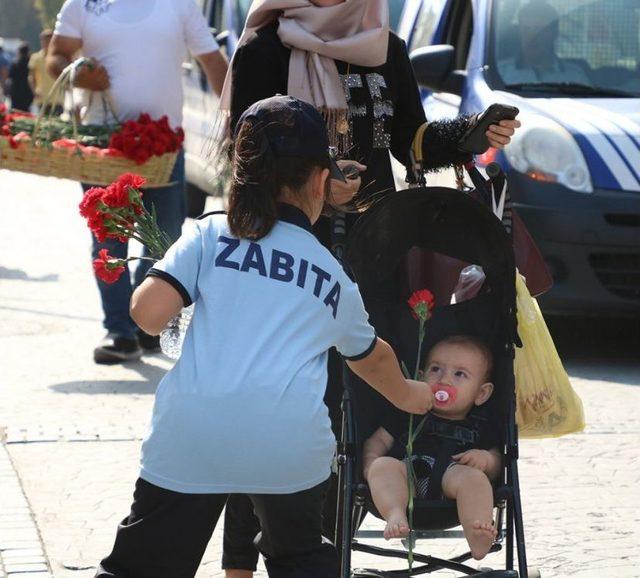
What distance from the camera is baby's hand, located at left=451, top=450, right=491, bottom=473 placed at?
13.3 ft

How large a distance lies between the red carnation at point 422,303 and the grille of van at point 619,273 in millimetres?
3542

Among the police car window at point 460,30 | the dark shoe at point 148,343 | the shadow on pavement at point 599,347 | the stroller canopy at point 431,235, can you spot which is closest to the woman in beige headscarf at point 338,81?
the stroller canopy at point 431,235

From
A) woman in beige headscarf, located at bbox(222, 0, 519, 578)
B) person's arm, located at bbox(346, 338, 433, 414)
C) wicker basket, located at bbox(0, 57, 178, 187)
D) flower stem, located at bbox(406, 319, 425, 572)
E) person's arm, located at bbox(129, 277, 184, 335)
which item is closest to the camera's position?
person's arm, located at bbox(129, 277, 184, 335)

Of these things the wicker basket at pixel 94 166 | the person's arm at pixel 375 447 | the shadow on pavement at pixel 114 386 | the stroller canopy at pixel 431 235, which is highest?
the stroller canopy at pixel 431 235

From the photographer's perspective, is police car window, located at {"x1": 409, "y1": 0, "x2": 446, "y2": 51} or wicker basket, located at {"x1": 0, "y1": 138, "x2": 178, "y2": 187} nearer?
wicker basket, located at {"x1": 0, "y1": 138, "x2": 178, "y2": 187}

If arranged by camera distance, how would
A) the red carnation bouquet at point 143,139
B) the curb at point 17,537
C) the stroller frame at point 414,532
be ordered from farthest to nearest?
the red carnation bouquet at point 143,139 < the curb at point 17,537 < the stroller frame at point 414,532

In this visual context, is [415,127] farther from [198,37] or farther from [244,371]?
[198,37]

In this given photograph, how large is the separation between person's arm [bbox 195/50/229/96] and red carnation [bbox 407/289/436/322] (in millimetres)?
3738

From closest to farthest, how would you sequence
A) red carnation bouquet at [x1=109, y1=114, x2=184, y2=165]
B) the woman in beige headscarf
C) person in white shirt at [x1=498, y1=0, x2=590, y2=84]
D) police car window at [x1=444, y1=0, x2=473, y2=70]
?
1. the woman in beige headscarf
2. red carnation bouquet at [x1=109, y1=114, x2=184, y2=165]
3. person in white shirt at [x1=498, y1=0, x2=590, y2=84]
4. police car window at [x1=444, y1=0, x2=473, y2=70]

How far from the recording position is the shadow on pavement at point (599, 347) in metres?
7.62

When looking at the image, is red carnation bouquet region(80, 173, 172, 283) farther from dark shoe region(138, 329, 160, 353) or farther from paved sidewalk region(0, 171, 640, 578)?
dark shoe region(138, 329, 160, 353)

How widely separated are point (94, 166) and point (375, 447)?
373cm

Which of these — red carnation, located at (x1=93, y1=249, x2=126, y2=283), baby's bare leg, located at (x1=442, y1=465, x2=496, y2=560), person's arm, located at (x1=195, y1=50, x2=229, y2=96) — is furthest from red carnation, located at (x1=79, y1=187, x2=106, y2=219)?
person's arm, located at (x1=195, y1=50, x2=229, y2=96)

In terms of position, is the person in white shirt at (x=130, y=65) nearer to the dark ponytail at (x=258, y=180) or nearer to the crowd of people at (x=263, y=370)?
the crowd of people at (x=263, y=370)
